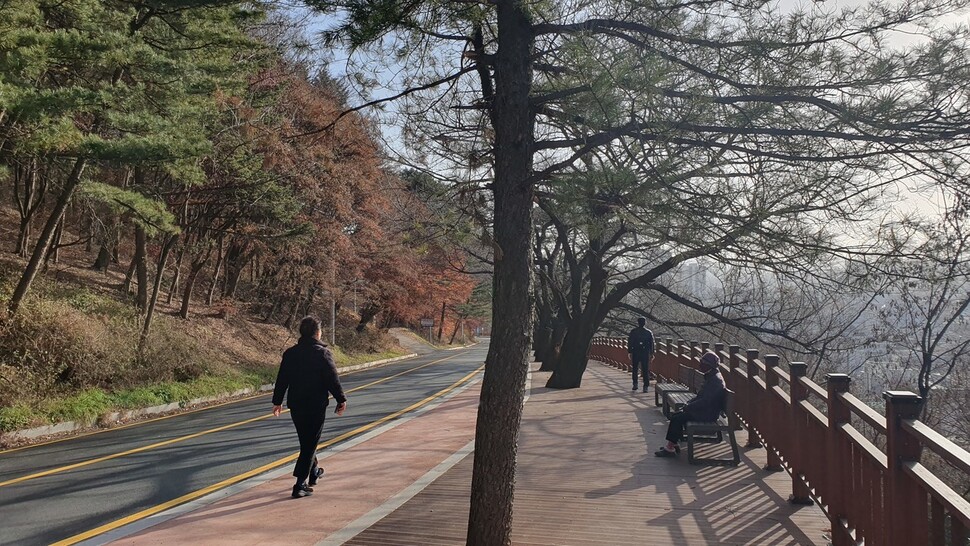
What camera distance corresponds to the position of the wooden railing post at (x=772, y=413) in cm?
682

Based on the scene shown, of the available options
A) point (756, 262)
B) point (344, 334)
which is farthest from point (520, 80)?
point (344, 334)

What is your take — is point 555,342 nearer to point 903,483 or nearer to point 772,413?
point 772,413

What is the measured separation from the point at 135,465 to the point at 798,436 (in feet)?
26.1

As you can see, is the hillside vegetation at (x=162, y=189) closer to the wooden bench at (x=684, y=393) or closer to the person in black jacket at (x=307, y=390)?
the person in black jacket at (x=307, y=390)

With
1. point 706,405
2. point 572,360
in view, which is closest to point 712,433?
point 706,405

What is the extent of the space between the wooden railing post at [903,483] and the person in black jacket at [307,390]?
4.72 metres

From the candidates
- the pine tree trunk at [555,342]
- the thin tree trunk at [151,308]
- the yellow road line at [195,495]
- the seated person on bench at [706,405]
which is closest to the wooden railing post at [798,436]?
the seated person on bench at [706,405]

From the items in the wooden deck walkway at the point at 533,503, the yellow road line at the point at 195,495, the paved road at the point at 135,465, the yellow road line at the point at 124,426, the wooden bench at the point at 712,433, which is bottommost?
the yellow road line at the point at 124,426

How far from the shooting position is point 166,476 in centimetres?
792

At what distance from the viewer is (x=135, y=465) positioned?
856 centimetres

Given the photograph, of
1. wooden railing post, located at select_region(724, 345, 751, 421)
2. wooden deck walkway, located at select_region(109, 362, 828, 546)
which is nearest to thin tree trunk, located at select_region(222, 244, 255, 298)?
wooden deck walkway, located at select_region(109, 362, 828, 546)

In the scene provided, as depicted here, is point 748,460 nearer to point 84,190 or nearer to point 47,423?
point 47,423

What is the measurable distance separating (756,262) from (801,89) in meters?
1.52

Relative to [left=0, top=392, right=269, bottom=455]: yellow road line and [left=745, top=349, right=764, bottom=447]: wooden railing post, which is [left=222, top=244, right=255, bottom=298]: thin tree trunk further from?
[left=745, top=349, right=764, bottom=447]: wooden railing post
